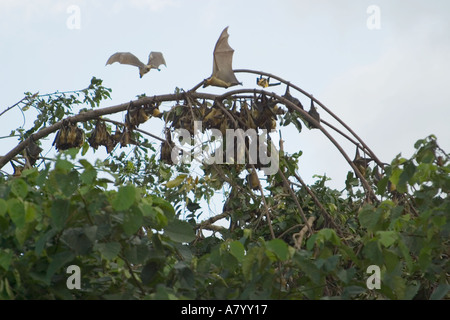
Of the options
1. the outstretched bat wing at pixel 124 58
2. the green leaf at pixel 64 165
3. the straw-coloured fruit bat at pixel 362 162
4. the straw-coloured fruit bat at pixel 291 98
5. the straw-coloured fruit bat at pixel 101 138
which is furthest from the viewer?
the straw-coloured fruit bat at pixel 101 138

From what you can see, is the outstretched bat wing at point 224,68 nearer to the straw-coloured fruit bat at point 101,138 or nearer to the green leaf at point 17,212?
the straw-coloured fruit bat at point 101,138

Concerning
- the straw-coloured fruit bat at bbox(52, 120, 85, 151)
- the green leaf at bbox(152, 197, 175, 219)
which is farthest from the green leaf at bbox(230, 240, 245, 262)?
the straw-coloured fruit bat at bbox(52, 120, 85, 151)

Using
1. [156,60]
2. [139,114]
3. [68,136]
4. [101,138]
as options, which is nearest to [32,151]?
[68,136]

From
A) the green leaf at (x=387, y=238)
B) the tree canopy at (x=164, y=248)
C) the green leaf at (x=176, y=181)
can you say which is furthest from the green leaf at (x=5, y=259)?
the green leaf at (x=176, y=181)

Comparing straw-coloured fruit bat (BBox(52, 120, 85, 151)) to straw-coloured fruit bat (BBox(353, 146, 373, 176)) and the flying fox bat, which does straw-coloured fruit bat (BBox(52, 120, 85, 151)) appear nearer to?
the flying fox bat

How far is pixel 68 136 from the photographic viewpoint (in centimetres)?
440

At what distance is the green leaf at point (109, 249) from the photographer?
2.30 meters

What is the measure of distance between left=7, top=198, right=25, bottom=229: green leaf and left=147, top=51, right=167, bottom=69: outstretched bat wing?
2.36 metres

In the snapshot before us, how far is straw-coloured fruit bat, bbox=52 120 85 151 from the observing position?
4.39m

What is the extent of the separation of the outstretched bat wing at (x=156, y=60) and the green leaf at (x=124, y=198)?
2.32 meters

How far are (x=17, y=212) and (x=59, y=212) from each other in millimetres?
127

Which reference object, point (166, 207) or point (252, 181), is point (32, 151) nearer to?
point (252, 181)

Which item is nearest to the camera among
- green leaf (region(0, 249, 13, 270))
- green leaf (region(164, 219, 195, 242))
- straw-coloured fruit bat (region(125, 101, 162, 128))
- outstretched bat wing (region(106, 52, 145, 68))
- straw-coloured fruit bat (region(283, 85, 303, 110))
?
green leaf (region(0, 249, 13, 270))

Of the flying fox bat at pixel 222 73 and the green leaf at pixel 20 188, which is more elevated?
the flying fox bat at pixel 222 73
